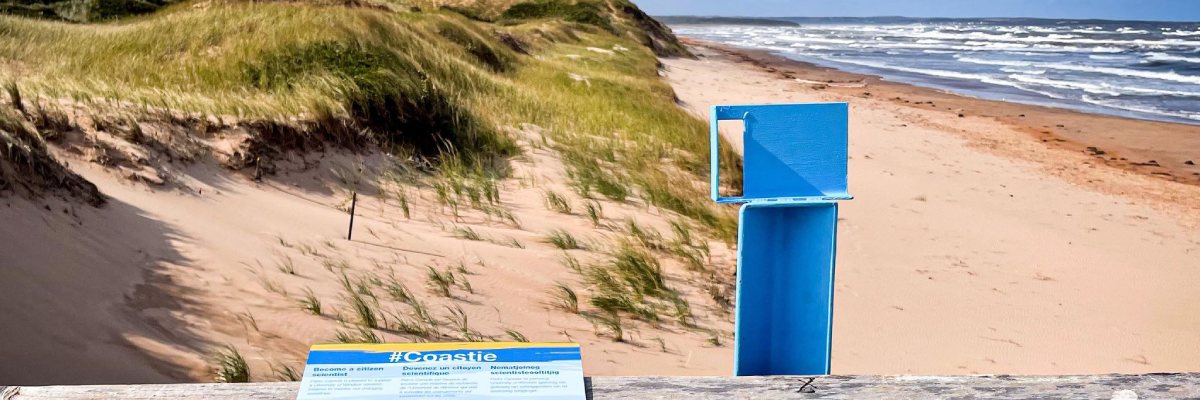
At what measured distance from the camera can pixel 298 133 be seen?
6.38 meters

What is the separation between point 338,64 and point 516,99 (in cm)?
258

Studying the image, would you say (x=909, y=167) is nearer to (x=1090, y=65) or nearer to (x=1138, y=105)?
(x=1138, y=105)

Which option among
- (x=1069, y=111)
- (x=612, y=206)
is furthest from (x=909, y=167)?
(x=1069, y=111)

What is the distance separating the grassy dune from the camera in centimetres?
646

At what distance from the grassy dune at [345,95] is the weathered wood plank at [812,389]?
4185mm

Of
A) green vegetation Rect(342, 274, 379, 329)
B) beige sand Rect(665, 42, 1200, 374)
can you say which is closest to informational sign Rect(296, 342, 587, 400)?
green vegetation Rect(342, 274, 379, 329)

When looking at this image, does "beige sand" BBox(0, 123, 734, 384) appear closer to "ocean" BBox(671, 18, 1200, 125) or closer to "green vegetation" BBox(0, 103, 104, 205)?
"green vegetation" BBox(0, 103, 104, 205)

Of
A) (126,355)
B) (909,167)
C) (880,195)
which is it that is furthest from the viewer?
(909,167)

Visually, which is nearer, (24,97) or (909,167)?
(24,97)

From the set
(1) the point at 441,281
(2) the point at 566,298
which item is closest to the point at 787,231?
(2) the point at 566,298

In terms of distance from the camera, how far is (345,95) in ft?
23.7

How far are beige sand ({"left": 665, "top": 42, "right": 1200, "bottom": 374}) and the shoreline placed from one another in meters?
0.58

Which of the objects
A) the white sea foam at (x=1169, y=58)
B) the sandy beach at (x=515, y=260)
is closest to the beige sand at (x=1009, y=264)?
the sandy beach at (x=515, y=260)

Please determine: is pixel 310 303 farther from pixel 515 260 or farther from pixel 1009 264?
pixel 1009 264
